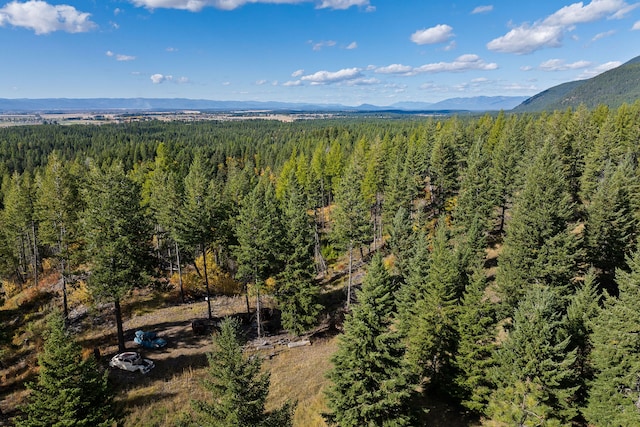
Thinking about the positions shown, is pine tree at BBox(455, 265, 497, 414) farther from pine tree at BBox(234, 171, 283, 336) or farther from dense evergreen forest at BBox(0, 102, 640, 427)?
pine tree at BBox(234, 171, 283, 336)

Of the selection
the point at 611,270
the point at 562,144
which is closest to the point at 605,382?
the point at 611,270

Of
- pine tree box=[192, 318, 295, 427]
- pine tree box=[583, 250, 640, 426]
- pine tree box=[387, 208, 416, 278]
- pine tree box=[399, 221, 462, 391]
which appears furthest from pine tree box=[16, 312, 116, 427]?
pine tree box=[387, 208, 416, 278]

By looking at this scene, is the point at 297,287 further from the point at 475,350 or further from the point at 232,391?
the point at 232,391

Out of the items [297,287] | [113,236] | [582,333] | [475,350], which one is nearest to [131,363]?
[113,236]

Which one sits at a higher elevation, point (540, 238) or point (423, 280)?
point (540, 238)

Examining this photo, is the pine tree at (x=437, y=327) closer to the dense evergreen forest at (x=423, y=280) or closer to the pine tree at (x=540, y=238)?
the dense evergreen forest at (x=423, y=280)

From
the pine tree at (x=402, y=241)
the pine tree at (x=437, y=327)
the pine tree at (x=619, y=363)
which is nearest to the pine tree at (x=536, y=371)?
the pine tree at (x=619, y=363)
